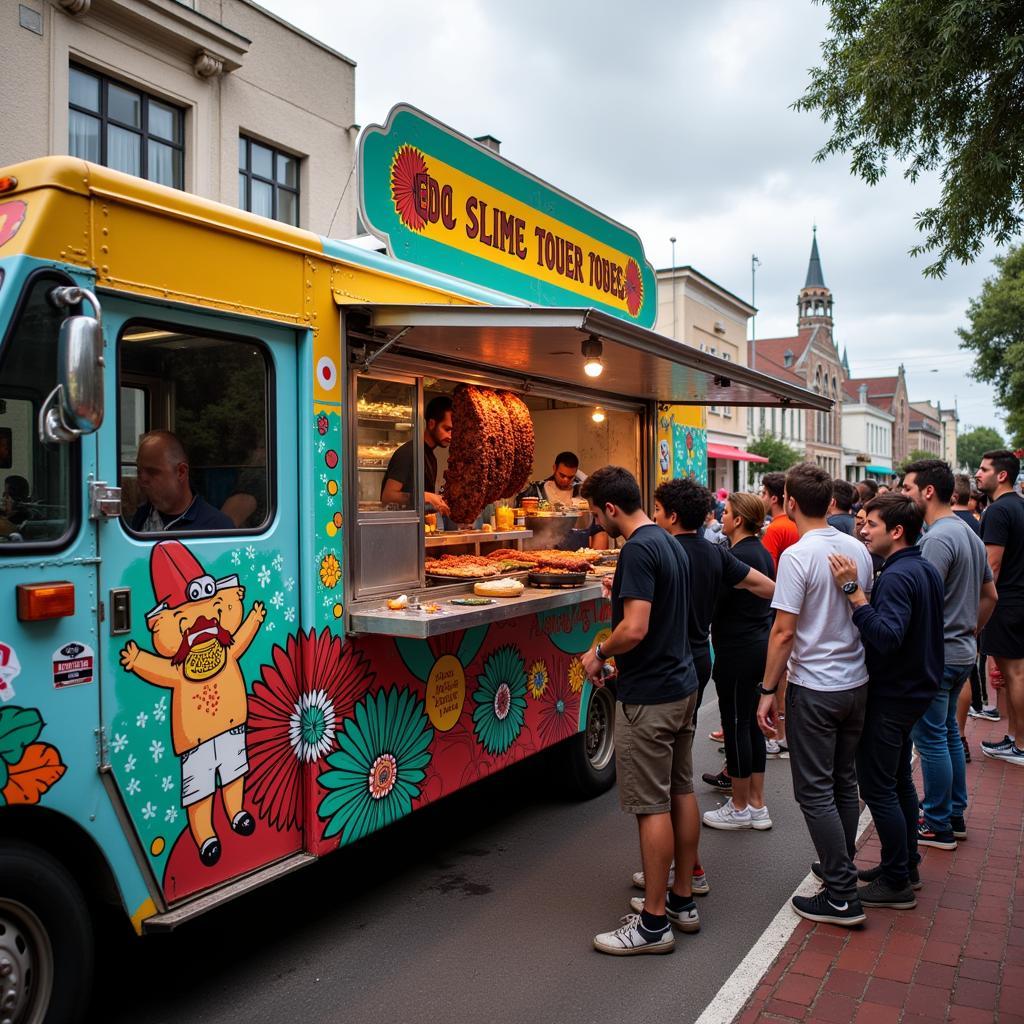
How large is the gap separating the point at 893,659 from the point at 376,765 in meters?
2.47

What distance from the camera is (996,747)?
7.06m

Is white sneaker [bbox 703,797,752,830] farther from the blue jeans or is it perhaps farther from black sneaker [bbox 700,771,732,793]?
the blue jeans

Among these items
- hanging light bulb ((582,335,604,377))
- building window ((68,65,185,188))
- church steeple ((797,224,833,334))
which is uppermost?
church steeple ((797,224,833,334))

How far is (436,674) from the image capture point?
464 cm

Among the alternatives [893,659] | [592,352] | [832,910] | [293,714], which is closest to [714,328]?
[592,352]

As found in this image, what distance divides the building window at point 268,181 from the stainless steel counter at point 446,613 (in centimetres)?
1191

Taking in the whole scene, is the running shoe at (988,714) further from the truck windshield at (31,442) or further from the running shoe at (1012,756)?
the truck windshield at (31,442)

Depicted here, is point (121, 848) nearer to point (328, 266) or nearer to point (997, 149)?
point (328, 266)

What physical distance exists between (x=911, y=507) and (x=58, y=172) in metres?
3.82

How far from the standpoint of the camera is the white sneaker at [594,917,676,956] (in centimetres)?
402

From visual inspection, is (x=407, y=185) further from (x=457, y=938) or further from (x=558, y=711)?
(x=457, y=938)

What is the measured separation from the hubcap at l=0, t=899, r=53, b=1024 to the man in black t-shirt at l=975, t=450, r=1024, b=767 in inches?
241

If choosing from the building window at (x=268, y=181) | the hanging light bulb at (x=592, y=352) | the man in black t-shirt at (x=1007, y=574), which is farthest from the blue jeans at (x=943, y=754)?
the building window at (x=268, y=181)

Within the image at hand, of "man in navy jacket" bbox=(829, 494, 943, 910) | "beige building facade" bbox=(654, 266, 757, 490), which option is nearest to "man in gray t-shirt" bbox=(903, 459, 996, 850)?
"man in navy jacket" bbox=(829, 494, 943, 910)
